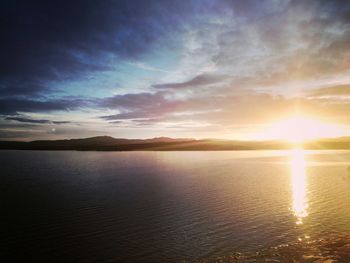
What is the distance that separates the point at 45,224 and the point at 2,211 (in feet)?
40.4

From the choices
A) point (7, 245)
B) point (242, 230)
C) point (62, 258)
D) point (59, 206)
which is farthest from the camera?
point (59, 206)

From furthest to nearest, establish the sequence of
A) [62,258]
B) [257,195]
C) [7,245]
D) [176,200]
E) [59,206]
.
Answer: [257,195], [176,200], [59,206], [7,245], [62,258]

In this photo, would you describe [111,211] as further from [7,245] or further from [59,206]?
[7,245]

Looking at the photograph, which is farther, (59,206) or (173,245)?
(59,206)

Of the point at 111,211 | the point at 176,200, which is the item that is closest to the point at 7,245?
the point at 111,211

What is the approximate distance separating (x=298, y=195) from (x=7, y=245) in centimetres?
5314

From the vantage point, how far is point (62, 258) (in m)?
30.2

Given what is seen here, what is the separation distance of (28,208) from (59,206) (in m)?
4.87

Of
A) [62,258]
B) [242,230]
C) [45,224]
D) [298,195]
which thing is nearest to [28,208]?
[45,224]

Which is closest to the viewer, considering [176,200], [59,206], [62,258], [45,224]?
[62,258]

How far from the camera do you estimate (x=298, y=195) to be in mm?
62750

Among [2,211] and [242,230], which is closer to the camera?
[242,230]

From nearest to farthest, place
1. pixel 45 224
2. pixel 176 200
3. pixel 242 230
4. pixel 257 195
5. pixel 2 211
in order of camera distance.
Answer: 1. pixel 242 230
2. pixel 45 224
3. pixel 2 211
4. pixel 176 200
5. pixel 257 195

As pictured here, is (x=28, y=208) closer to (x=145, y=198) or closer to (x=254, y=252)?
(x=145, y=198)
